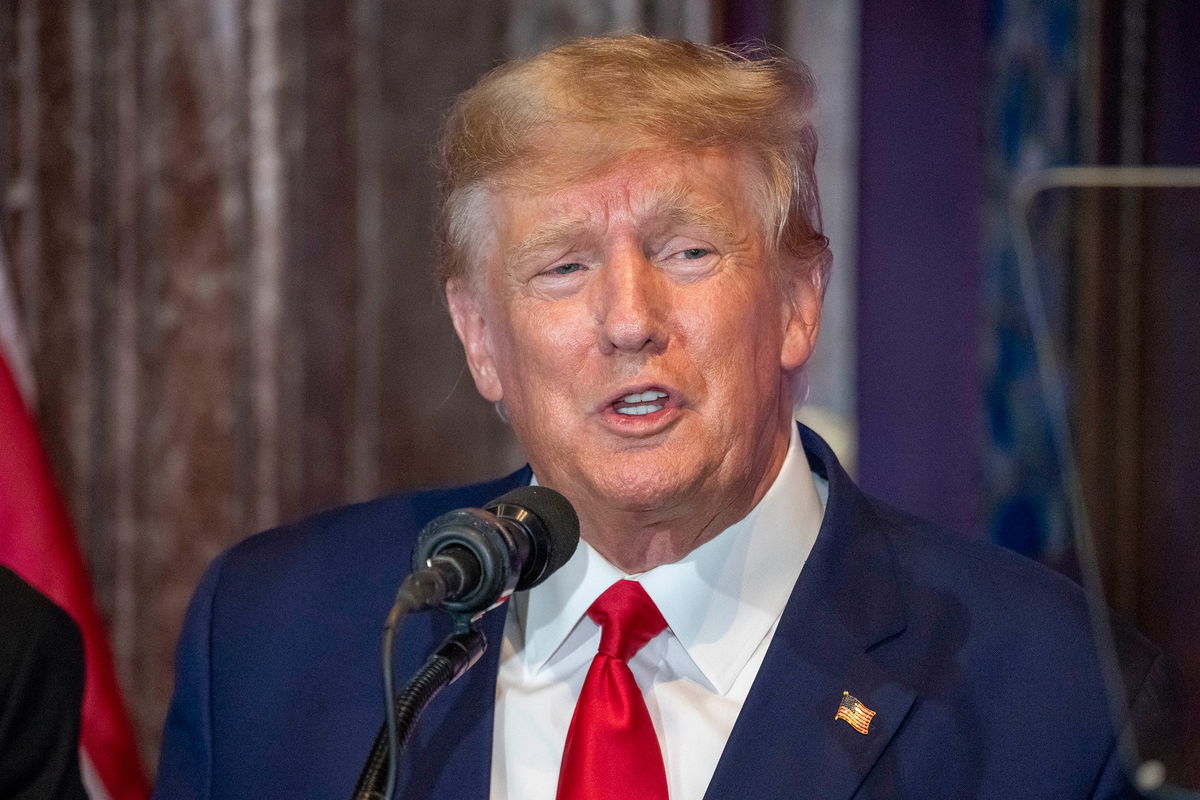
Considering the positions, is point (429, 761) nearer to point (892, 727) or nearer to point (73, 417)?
point (892, 727)

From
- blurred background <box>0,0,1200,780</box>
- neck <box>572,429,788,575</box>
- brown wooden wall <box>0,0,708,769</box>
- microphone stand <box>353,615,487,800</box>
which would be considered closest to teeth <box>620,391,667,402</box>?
neck <box>572,429,788,575</box>

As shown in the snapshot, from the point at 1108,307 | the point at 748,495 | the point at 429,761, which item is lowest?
the point at 429,761

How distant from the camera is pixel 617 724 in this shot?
1.66m

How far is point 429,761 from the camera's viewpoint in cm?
174

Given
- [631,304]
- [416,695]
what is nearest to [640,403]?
[631,304]

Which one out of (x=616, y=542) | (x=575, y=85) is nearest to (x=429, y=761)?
(x=616, y=542)

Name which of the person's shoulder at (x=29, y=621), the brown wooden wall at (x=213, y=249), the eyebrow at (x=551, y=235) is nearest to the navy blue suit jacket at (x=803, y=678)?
the person's shoulder at (x=29, y=621)

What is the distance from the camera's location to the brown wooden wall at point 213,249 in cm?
300

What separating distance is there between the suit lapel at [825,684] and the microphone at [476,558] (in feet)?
1.61

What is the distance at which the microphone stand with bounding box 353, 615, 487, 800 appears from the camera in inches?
46.4

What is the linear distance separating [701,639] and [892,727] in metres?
0.27

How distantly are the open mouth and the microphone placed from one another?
Answer: 1.36 feet

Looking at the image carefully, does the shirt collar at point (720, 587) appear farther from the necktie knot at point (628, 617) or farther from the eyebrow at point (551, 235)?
the eyebrow at point (551, 235)

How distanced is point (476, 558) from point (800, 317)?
2.70ft
